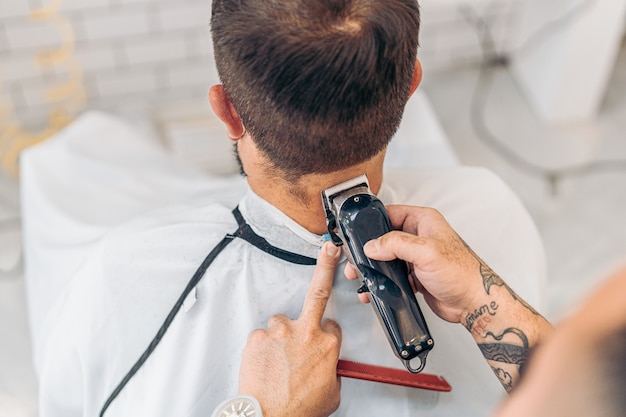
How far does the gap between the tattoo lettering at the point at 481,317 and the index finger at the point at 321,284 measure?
257 mm

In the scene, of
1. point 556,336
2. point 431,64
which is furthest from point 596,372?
point 431,64

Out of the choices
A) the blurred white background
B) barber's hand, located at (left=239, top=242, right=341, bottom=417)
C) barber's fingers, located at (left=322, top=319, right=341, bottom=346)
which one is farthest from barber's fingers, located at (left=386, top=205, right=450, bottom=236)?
the blurred white background

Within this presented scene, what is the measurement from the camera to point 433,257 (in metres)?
1.09

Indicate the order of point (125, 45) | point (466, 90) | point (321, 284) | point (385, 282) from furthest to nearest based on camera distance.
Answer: point (466, 90) → point (125, 45) → point (321, 284) → point (385, 282)

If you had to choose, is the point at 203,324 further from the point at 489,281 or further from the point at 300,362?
the point at 489,281

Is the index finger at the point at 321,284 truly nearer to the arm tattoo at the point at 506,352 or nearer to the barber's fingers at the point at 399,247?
the barber's fingers at the point at 399,247

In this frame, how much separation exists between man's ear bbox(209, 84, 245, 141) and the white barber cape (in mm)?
168

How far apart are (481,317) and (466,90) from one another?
2.07 metres

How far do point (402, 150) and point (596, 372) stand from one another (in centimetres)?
198

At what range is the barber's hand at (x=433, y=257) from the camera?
3.59 feet

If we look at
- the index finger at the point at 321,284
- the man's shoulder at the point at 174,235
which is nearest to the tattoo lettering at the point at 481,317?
the index finger at the point at 321,284

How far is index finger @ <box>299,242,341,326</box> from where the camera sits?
1.22 meters

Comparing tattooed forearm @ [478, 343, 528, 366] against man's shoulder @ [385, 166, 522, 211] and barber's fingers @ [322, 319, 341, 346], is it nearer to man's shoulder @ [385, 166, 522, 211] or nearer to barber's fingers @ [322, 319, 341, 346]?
barber's fingers @ [322, 319, 341, 346]

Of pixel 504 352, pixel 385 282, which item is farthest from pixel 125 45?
pixel 504 352
